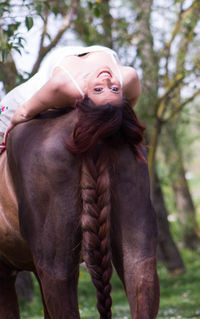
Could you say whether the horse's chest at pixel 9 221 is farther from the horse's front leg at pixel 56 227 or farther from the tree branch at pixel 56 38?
the tree branch at pixel 56 38

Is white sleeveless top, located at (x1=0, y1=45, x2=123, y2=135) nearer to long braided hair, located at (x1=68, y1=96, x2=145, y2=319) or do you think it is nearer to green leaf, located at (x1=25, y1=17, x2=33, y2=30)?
long braided hair, located at (x1=68, y1=96, x2=145, y2=319)

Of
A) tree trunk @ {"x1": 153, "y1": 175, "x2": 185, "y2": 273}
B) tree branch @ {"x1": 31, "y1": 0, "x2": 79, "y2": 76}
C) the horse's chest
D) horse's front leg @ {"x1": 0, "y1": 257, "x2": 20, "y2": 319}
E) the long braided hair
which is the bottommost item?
tree trunk @ {"x1": 153, "y1": 175, "x2": 185, "y2": 273}

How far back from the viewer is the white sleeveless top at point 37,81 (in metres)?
3.53

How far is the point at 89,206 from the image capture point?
10.2 feet

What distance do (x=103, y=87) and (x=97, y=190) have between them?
1.77ft

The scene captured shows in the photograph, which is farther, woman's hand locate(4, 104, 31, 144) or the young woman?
woman's hand locate(4, 104, 31, 144)

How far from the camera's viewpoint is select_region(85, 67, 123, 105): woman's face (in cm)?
315

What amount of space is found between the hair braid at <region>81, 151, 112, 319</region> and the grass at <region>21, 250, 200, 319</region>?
13.1 feet

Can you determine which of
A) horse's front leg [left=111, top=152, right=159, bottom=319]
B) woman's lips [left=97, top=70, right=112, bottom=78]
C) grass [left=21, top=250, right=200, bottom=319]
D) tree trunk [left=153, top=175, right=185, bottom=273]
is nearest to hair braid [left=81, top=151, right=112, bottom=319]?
horse's front leg [left=111, top=152, right=159, bottom=319]

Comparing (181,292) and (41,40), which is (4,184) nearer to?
(41,40)

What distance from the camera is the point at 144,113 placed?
1099cm

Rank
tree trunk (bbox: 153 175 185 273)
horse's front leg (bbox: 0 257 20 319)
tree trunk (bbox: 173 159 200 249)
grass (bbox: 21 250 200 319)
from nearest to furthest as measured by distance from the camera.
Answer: horse's front leg (bbox: 0 257 20 319), grass (bbox: 21 250 200 319), tree trunk (bbox: 153 175 185 273), tree trunk (bbox: 173 159 200 249)

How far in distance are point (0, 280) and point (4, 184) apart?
0.97m

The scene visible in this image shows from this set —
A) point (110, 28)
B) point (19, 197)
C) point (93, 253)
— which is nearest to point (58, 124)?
point (19, 197)
